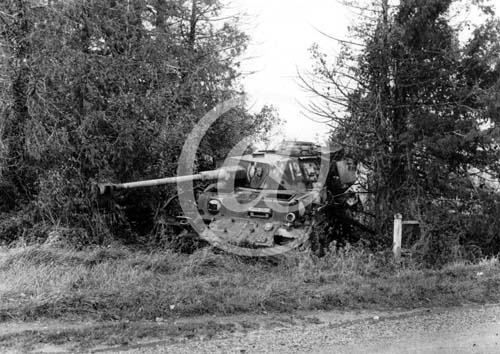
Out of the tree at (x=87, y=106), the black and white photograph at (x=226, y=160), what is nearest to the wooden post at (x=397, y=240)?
the black and white photograph at (x=226, y=160)

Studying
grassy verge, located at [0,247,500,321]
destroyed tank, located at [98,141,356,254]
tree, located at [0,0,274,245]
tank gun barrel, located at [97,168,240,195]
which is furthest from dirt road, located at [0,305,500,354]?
tree, located at [0,0,274,245]

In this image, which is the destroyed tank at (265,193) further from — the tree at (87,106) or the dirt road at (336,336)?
the dirt road at (336,336)

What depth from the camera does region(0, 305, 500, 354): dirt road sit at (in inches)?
215

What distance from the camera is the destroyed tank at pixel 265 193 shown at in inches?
428

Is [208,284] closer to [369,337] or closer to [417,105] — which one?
[369,337]

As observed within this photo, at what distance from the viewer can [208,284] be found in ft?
24.8

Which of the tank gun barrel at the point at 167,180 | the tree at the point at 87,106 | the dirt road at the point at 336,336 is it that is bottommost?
the dirt road at the point at 336,336

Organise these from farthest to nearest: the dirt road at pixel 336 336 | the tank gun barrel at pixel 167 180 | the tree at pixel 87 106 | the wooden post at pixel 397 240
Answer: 1. the tree at pixel 87 106
2. the tank gun barrel at pixel 167 180
3. the wooden post at pixel 397 240
4. the dirt road at pixel 336 336

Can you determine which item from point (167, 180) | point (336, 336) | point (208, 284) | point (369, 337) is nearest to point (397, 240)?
point (208, 284)

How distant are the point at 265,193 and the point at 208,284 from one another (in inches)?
172

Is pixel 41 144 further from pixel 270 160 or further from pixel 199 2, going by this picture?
pixel 199 2

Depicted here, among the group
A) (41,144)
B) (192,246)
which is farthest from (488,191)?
(41,144)

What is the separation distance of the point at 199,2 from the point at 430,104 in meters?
6.91

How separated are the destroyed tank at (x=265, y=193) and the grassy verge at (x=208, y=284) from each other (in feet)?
4.10
